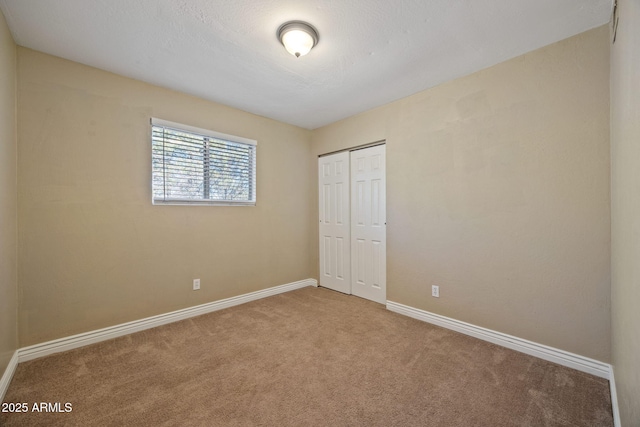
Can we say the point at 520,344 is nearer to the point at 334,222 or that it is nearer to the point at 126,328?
the point at 334,222

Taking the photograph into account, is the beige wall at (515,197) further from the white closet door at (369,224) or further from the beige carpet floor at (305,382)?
the beige carpet floor at (305,382)

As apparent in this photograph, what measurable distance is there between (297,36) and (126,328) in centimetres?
304

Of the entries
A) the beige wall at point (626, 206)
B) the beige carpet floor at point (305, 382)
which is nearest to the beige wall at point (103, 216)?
Result: the beige carpet floor at point (305, 382)

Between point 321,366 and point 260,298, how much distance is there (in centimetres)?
180

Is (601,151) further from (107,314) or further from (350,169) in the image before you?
(107,314)

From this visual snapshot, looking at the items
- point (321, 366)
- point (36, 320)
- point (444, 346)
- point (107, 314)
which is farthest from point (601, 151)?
point (36, 320)

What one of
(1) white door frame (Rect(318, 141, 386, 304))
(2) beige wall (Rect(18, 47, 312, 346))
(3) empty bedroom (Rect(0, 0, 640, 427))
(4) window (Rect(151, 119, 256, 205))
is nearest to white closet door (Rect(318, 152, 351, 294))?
(1) white door frame (Rect(318, 141, 386, 304))

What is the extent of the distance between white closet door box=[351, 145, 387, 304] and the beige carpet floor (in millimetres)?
886

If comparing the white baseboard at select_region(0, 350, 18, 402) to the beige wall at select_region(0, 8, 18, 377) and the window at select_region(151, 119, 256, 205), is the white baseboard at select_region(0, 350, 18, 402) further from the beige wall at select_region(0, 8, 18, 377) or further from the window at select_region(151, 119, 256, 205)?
the window at select_region(151, 119, 256, 205)

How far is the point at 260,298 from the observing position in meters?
3.65

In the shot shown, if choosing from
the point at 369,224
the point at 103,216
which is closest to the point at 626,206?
the point at 369,224

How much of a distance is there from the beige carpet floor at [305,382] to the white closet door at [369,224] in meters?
0.89

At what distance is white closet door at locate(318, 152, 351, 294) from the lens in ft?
12.7

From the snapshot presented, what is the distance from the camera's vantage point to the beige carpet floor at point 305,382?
1.54m
